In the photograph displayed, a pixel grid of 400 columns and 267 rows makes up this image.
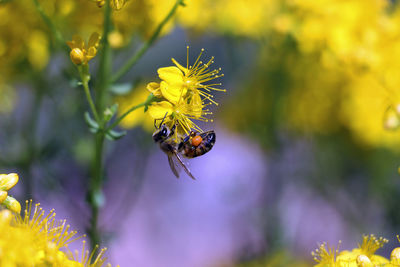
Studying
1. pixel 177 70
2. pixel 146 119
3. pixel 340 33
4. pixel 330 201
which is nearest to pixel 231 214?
pixel 330 201

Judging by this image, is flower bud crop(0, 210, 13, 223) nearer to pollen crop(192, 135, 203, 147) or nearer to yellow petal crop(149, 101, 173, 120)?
yellow petal crop(149, 101, 173, 120)

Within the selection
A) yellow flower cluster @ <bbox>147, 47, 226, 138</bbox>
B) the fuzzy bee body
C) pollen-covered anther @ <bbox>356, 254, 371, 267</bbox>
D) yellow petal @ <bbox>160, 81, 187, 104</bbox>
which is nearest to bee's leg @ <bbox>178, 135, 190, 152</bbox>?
the fuzzy bee body

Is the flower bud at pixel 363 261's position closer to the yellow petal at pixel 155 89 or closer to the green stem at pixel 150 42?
the yellow petal at pixel 155 89

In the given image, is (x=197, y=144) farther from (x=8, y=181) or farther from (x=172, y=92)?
(x=8, y=181)

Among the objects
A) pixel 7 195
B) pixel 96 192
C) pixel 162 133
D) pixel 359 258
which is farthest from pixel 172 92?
pixel 359 258

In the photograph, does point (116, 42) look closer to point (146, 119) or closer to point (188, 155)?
point (188, 155)

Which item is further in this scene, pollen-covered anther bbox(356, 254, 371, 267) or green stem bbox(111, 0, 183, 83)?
green stem bbox(111, 0, 183, 83)
